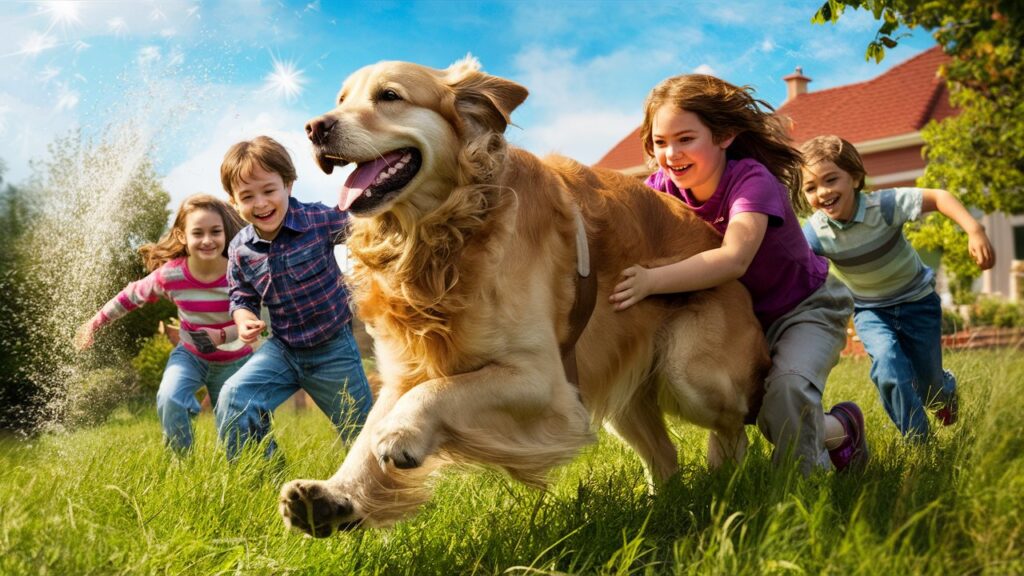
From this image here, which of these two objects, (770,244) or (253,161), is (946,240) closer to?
(770,244)

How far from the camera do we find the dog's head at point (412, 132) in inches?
113

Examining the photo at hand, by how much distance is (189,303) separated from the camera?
203 inches

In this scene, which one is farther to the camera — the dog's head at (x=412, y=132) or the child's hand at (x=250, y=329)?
the child's hand at (x=250, y=329)

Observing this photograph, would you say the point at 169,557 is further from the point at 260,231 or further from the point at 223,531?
the point at 260,231

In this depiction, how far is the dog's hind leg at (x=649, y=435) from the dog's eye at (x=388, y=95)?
1789 mm

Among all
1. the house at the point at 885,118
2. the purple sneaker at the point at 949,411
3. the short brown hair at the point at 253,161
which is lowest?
the purple sneaker at the point at 949,411

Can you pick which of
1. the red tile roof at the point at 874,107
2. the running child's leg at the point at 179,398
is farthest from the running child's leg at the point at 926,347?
the red tile roof at the point at 874,107

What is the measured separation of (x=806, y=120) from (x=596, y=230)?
17991 mm

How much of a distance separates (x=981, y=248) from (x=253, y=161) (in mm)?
3692

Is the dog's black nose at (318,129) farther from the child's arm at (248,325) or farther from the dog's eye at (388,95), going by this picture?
the child's arm at (248,325)

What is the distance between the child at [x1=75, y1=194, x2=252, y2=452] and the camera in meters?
5.07

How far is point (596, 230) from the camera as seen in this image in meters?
3.36

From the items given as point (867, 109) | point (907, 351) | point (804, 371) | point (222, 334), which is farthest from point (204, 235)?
point (867, 109)

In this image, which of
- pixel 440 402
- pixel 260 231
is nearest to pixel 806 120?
pixel 260 231
